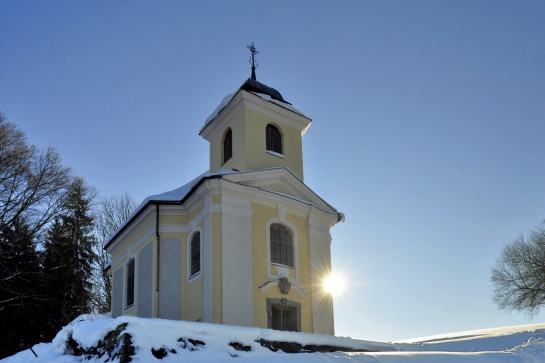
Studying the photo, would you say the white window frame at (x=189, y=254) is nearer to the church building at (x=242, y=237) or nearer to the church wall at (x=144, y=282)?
the church building at (x=242, y=237)

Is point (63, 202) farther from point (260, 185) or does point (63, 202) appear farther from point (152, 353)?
point (152, 353)

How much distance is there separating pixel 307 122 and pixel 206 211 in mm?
6581

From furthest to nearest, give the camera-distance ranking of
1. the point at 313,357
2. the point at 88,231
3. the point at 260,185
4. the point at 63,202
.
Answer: the point at 88,231 → the point at 63,202 → the point at 260,185 → the point at 313,357

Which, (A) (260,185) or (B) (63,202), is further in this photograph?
(B) (63,202)

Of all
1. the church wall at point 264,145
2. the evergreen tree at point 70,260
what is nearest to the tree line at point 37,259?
the evergreen tree at point 70,260

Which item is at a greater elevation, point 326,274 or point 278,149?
point 278,149

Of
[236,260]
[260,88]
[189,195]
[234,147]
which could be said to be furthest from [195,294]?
[260,88]

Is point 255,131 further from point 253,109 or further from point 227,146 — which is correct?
point 227,146

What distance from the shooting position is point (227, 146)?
73.9ft

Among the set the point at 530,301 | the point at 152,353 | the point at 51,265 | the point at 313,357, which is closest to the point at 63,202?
the point at 51,265

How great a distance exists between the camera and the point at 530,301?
3544 centimetres

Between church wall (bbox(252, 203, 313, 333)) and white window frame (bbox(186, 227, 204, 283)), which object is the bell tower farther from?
white window frame (bbox(186, 227, 204, 283))

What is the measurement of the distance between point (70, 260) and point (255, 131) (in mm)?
16348

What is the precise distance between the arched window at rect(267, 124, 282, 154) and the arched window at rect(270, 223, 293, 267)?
3475 mm
